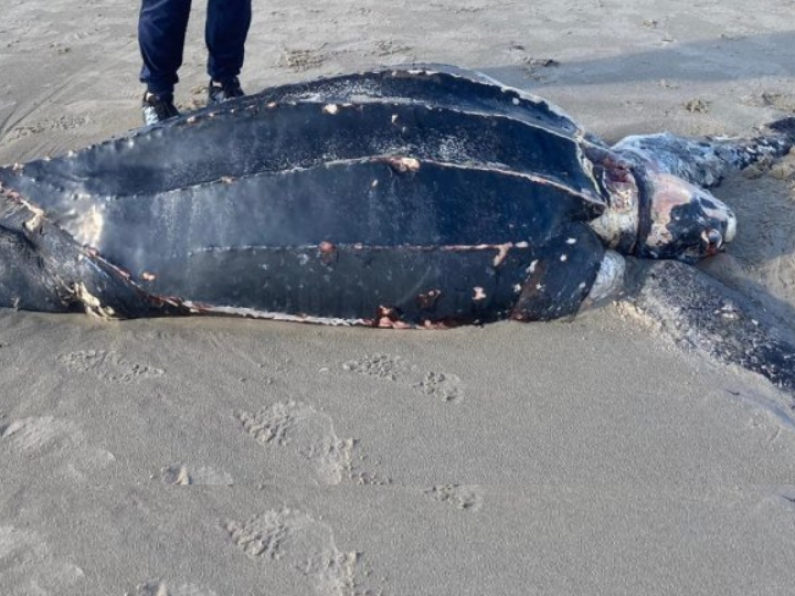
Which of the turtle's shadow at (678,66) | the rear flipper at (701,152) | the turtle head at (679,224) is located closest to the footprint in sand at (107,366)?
the turtle head at (679,224)

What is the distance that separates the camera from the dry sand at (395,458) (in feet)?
4.86

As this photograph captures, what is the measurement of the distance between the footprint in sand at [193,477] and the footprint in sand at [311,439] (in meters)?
0.12

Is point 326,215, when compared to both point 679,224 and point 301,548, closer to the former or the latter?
point 301,548

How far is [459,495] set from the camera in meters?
1.64

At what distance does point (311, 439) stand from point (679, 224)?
1.27 meters

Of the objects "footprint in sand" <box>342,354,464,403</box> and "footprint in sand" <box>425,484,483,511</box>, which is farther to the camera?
"footprint in sand" <box>342,354,464,403</box>

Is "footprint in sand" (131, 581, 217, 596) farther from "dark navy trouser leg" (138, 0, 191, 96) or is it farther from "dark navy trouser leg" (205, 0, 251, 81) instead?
"dark navy trouser leg" (205, 0, 251, 81)

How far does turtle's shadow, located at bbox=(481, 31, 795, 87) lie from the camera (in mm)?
3598

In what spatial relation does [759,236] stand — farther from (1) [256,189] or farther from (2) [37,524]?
(2) [37,524]

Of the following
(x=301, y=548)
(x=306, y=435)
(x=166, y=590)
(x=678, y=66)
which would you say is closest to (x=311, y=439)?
(x=306, y=435)

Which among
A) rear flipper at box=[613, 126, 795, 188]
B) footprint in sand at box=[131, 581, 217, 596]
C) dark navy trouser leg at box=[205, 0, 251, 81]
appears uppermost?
dark navy trouser leg at box=[205, 0, 251, 81]

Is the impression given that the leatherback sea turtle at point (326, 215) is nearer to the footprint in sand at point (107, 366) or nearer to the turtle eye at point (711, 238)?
the footprint in sand at point (107, 366)

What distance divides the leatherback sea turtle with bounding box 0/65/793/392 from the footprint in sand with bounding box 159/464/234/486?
0.51 m

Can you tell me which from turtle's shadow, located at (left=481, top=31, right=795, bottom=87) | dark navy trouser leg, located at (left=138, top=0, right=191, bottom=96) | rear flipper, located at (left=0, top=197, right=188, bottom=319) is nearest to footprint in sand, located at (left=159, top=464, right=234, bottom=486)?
rear flipper, located at (left=0, top=197, right=188, bottom=319)
